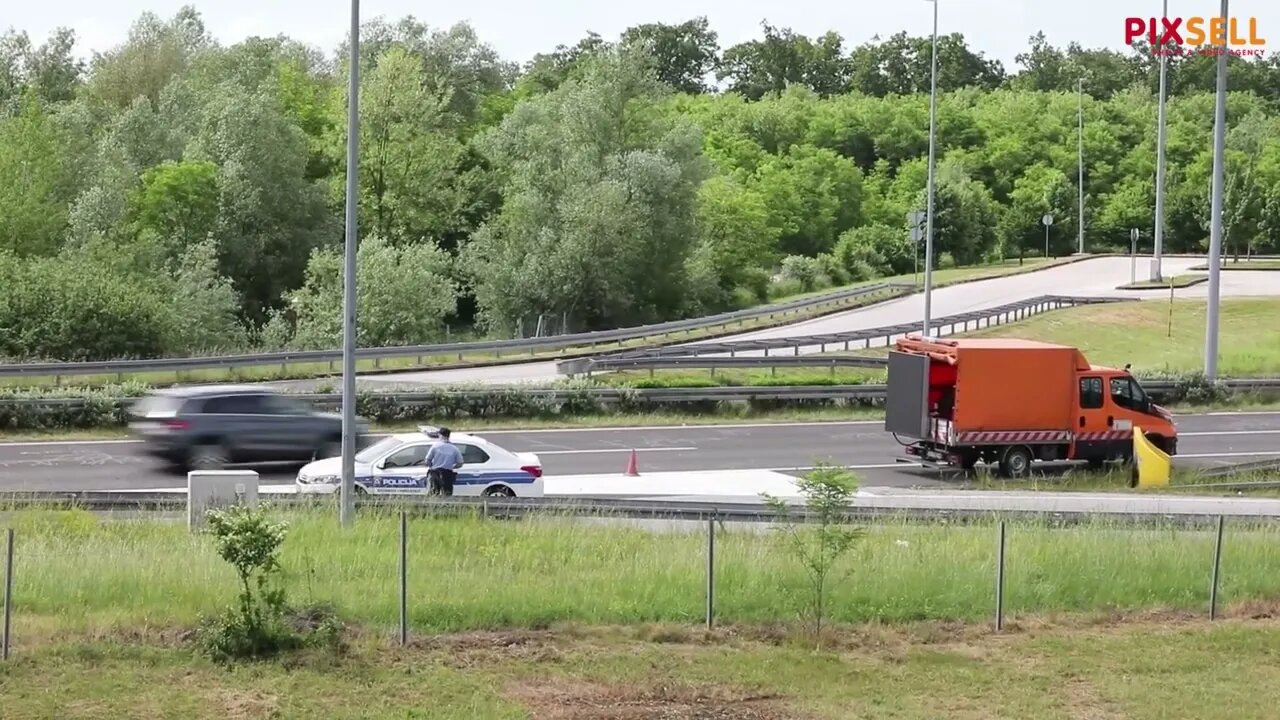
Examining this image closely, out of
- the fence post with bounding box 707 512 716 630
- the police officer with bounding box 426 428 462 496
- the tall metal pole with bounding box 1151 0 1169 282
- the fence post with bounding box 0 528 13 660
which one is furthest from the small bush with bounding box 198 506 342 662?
the tall metal pole with bounding box 1151 0 1169 282

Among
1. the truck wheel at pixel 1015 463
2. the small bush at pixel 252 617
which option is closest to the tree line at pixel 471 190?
the truck wheel at pixel 1015 463

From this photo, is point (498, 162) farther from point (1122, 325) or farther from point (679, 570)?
point (679, 570)

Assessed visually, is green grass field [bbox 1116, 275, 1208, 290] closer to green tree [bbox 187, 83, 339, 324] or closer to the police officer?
green tree [bbox 187, 83, 339, 324]

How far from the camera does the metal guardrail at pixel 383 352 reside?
39812 mm

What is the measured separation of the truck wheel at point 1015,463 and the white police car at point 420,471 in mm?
10096

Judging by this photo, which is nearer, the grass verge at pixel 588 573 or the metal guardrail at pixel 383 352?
the grass verge at pixel 588 573

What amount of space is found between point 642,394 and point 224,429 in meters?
12.2

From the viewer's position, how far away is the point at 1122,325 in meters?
60.1

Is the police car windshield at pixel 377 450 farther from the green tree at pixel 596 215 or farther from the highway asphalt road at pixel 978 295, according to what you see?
the green tree at pixel 596 215

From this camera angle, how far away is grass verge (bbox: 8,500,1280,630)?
16469 mm

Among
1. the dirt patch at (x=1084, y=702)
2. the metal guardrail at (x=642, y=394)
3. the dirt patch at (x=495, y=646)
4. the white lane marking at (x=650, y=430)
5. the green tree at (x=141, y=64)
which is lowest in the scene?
the dirt patch at (x=1084, y=702)

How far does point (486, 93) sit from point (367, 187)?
788 inches

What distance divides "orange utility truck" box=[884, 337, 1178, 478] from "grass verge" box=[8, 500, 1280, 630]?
873 cm

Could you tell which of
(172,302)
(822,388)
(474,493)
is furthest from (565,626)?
(172,302)
